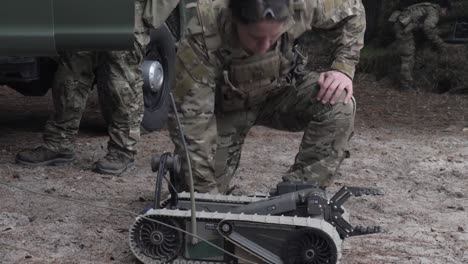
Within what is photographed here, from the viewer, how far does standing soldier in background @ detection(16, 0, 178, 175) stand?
4.92 metres

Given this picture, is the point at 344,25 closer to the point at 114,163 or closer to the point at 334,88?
the point at 334,88

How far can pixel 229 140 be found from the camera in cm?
413

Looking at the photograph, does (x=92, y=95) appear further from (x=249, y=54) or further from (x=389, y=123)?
(x=249, y=54)

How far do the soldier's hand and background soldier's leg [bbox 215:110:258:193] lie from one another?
418mm

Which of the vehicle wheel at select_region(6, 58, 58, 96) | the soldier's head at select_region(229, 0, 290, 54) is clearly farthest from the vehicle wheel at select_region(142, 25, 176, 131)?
the soldier's head at select_region(229, 0, 290, 54)

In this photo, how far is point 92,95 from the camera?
8.13 meters

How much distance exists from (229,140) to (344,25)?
788mm

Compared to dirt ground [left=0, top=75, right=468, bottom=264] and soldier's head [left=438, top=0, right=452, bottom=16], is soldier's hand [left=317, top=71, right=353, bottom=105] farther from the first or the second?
soldier's head [left=438, top=0, right=452, bottom=16]

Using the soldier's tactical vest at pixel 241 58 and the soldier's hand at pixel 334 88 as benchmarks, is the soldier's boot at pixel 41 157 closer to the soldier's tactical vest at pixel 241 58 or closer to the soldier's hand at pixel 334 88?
the soldier's tactical vest at pixel 241 58

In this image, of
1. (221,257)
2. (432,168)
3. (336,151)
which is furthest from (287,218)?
(432,168)

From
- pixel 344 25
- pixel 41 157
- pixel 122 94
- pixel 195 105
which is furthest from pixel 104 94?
pixel 344 25

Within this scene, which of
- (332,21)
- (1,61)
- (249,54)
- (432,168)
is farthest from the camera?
(432,168)

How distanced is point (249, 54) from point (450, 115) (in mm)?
4762

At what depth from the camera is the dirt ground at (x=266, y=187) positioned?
3598mm
